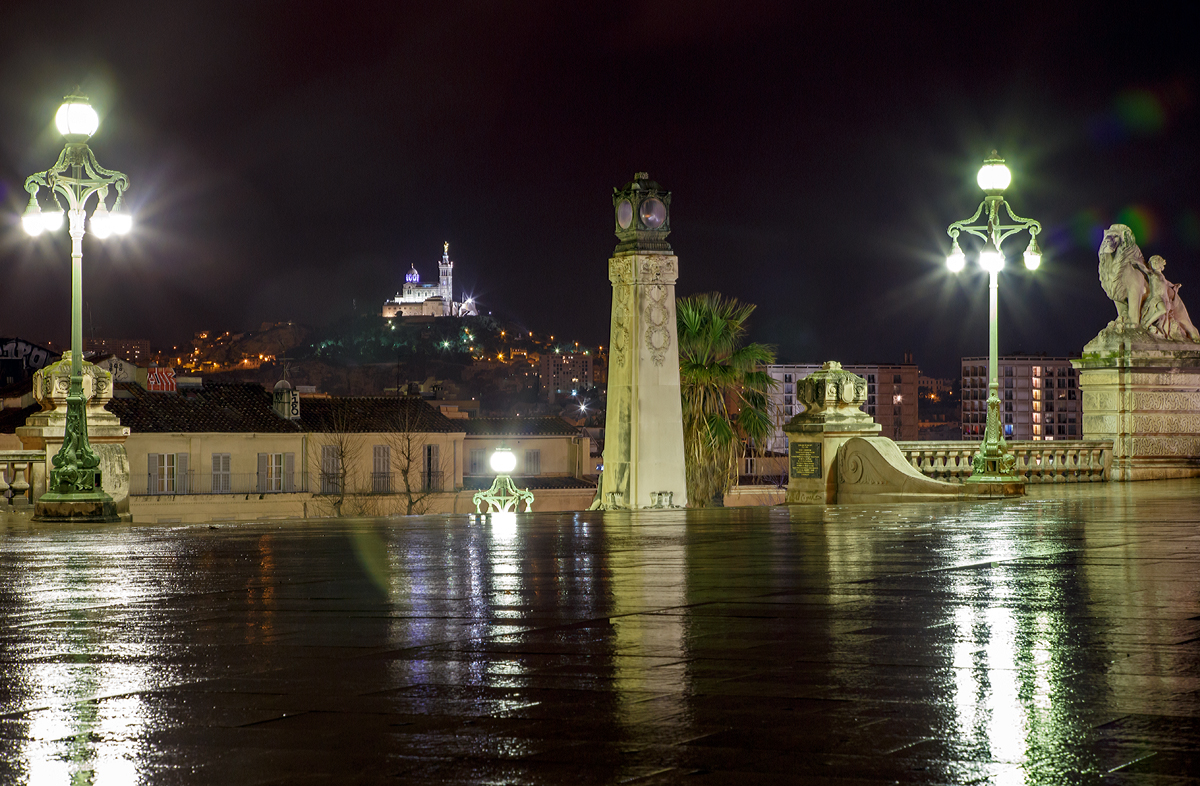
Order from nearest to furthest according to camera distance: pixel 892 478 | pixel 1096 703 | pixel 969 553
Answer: pixel 1096 703 < pixel 969 553 < pixel 892 478

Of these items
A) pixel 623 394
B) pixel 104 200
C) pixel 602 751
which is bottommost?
pixel 602 751

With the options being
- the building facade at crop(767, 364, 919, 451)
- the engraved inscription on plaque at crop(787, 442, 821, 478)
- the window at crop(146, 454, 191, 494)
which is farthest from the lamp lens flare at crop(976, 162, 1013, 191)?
the building facade at crop(767, 364, 919, 451)

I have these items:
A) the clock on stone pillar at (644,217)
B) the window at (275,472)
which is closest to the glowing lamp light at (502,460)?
the clock on stone pillar at (644,217)

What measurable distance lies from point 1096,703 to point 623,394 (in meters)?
21.7

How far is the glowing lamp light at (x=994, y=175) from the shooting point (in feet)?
76.9

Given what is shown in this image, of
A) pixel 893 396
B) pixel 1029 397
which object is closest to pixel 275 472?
pixel 893 396

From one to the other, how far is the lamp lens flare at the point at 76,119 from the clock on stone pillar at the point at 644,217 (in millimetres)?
10598

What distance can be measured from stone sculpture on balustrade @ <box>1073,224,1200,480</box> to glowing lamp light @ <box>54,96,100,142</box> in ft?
61.3

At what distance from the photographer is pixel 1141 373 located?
91.8 feet

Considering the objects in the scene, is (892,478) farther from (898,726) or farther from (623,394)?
(898,726)

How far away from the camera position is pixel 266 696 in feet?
19.6

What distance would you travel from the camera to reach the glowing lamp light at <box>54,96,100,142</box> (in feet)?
61.8

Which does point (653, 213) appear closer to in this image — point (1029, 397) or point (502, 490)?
point (502, 490)

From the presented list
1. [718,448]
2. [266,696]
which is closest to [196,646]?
[266,696]
